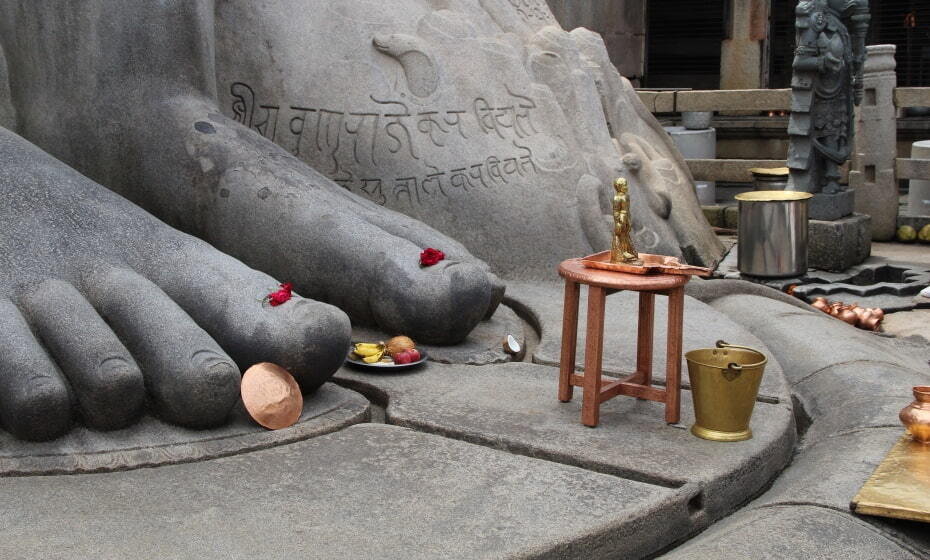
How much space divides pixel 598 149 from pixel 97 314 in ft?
8.78

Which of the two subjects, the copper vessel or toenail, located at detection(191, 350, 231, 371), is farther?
the copper vessel

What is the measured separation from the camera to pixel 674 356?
8.23ft

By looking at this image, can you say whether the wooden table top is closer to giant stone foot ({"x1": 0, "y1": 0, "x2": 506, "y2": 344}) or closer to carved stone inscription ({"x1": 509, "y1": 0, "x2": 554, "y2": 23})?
giant stone foot ({"x1": 0, "y1": 0, "x2": 506, "y2": 344})

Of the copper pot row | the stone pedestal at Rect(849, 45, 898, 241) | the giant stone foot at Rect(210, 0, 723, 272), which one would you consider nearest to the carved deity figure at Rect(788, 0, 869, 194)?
the stone pedestal at Rect(849, 45, 898, 241)

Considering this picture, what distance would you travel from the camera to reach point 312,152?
3.92 meters

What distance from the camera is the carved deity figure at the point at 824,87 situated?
663 cm

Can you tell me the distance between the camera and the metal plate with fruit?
9.29 feet

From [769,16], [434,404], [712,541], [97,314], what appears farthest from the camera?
[769,16]

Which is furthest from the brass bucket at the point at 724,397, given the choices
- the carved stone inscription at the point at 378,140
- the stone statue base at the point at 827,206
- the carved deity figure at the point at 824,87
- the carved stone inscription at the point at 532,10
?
the carved deity figure at the point at 824,87

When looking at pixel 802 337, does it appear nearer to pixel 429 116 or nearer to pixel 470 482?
pixel 429 116

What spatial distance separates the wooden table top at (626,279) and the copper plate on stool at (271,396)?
2.13 feet

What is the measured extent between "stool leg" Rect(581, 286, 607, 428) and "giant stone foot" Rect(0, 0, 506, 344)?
532 millimetres

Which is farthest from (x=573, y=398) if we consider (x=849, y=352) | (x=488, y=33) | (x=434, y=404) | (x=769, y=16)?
(x=769, y=16)

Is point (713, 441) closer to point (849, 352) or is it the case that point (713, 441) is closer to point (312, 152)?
point (849, 352)
